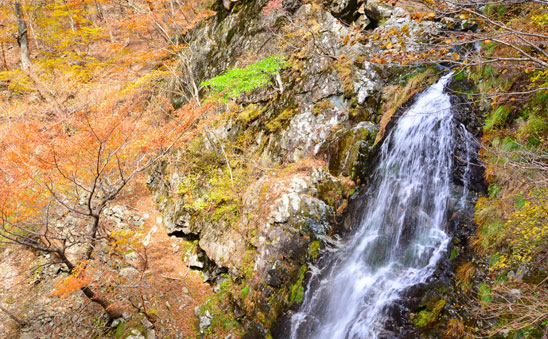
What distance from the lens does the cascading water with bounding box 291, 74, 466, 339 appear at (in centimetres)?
563

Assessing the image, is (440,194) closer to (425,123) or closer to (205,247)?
(425,123)

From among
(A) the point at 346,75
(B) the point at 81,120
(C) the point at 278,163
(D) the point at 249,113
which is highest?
(B) the point at 81,120

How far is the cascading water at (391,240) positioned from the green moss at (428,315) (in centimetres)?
46

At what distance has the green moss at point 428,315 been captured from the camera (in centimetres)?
504

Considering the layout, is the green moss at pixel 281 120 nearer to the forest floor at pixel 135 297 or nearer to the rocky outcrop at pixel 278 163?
the rocky outcrop at pixel 278 163

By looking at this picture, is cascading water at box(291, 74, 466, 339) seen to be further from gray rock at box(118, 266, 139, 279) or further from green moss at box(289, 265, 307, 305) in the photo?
gray rock at box(118, 266, 139, 279)

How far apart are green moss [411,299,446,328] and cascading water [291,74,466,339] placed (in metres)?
0.46

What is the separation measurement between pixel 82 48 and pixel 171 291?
17781 mm

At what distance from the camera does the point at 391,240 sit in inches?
251

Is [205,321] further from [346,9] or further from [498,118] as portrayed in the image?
[346,9]

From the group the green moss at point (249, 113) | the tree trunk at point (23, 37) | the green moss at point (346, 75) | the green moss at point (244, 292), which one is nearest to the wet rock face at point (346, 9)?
the green moss at point (346, 75)

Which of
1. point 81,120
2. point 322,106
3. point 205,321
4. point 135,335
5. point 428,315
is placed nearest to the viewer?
point 428,315

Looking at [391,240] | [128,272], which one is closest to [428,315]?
[391,240]

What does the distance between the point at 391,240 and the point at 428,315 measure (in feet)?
5.52
